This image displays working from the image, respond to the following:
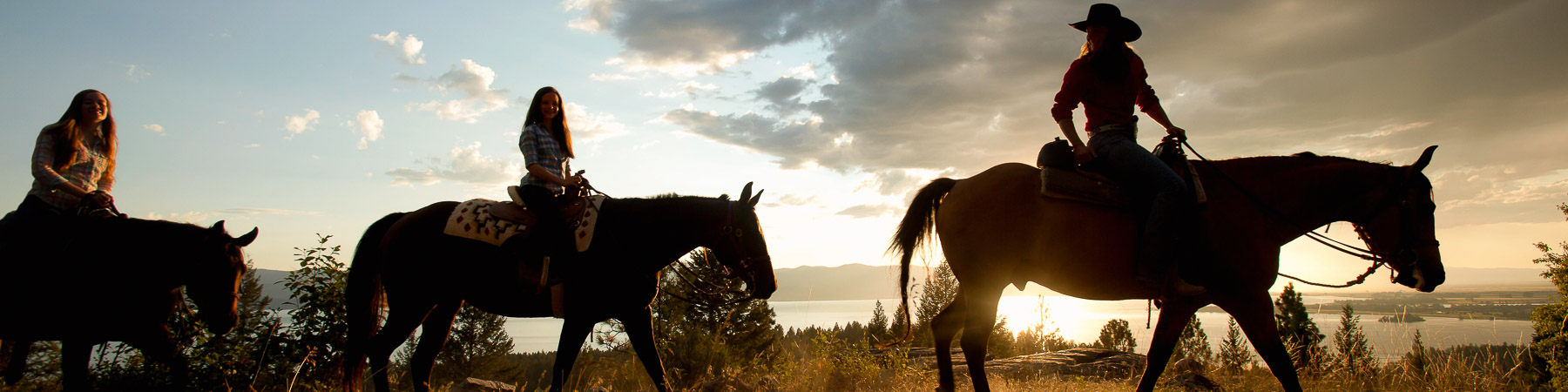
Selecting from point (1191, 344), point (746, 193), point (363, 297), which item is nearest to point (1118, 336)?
point (1191, 344)

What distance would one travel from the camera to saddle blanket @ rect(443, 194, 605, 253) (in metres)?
5.14

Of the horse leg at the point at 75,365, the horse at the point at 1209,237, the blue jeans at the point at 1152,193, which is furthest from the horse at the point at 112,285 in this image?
the blue jeans at the point at 1152,193

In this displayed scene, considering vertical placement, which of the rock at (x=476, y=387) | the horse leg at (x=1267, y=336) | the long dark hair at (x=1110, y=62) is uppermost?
the long dark hair at (x=1110, y=62)

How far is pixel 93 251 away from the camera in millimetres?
4812

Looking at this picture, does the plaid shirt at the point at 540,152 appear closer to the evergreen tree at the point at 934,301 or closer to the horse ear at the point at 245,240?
the horse ear at the point at 245,240

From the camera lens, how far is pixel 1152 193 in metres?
4.54

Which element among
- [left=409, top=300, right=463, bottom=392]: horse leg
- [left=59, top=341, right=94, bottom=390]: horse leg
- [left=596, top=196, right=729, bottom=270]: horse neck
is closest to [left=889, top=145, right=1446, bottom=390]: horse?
[left=596, top=196, right=729, bottom=270]: horse neck

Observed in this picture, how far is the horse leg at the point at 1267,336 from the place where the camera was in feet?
14.2

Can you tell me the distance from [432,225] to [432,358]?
108cm

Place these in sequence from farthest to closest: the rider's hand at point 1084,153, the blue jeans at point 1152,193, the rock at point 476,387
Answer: the rock at point 476,387, the rider's hand at point 1084,153, the blue jeans at point 1152,193

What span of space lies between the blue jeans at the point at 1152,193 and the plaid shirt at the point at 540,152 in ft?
13.6

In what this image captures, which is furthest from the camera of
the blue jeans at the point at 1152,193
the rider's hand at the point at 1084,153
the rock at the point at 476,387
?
the rock at the point at 476,387

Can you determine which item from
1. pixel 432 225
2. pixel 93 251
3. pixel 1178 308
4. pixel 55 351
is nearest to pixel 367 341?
pixel 432 225

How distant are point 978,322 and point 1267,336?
1.81m
